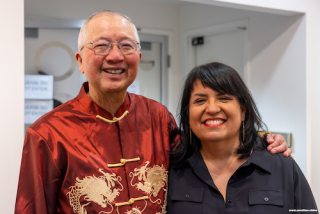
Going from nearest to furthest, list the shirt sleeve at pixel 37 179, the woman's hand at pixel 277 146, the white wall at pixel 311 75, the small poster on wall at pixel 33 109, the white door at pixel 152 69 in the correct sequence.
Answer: the shirt sleeve at pixel 37 179 → the woman's hand at pixel 277 146 → the white wall at pixel 311 75 → the small poster on wall at pixel 33 109 → the white door at pixel 152 69

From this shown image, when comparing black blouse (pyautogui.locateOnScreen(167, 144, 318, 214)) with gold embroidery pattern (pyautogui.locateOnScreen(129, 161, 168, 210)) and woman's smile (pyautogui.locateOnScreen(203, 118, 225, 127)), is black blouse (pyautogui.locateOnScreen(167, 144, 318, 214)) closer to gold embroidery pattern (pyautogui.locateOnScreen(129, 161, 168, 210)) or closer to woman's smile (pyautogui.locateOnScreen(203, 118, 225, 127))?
gold embroidery pattern (pyautogui.locateOnScreen(129, 161, 168, 210))

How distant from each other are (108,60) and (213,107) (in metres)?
0.50

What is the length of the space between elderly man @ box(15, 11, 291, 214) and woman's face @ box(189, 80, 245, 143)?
0.85 feet

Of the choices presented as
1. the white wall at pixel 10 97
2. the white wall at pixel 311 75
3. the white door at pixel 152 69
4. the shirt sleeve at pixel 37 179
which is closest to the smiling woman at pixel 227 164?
the shirt sleeve at pixel 37 179

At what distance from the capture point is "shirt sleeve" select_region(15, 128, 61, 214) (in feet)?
4.50

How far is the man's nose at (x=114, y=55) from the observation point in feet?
4.79

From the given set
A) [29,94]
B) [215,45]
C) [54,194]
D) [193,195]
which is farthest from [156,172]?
[215,45]

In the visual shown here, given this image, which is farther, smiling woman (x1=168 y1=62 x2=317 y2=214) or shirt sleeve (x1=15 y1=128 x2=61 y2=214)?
smiling woman (x1=168 y1=62 x2=317 y2=214)

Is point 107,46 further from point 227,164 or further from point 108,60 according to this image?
point 227,164

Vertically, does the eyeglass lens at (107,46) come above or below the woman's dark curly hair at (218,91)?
above

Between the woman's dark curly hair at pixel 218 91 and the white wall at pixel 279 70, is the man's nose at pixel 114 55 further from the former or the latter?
the white wall at pixel 279 70

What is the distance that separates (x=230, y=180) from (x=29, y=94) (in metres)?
2.34

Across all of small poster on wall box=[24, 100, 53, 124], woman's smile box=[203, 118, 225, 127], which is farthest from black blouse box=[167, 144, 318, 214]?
small poster on wall box=[24, 100, 53, 124]

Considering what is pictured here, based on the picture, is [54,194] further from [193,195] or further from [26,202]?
[193,195]
